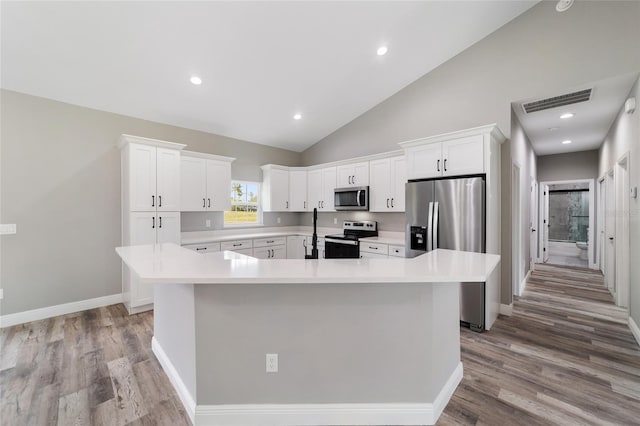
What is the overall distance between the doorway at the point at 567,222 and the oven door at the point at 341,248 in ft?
18.9

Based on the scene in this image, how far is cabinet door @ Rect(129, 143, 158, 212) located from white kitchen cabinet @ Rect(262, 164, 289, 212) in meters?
2.17

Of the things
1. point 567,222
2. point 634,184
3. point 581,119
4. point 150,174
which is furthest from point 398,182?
point 567,222

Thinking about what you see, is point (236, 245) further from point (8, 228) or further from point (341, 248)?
point (8, 228)

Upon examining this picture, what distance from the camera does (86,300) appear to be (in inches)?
148

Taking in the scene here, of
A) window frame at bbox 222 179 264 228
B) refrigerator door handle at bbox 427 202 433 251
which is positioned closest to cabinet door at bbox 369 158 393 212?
refrigerator door handle at bbox 427 202 433 251

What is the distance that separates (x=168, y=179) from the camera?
156 inches

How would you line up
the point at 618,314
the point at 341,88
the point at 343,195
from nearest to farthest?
the point at 618,314
the point at 341,88
the point at 343,195

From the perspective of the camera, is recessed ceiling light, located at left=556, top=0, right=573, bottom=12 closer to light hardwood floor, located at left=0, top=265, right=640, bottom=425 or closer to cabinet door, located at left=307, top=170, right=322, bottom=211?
light hardwood floor, located at left=0, top=265, right=640, bottom=425

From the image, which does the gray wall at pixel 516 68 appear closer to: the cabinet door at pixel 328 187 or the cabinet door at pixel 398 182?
the cabinet door at pixel 398 182

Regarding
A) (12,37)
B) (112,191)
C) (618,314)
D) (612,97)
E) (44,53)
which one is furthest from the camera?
(112,191)

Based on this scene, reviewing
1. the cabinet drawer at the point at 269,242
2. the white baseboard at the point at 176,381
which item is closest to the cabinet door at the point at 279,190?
the cabinet drawer at the point at 269,242

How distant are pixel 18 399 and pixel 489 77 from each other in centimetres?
578

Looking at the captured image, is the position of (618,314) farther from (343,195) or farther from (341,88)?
(341,88)

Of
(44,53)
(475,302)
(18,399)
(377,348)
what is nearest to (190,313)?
(377,348)
